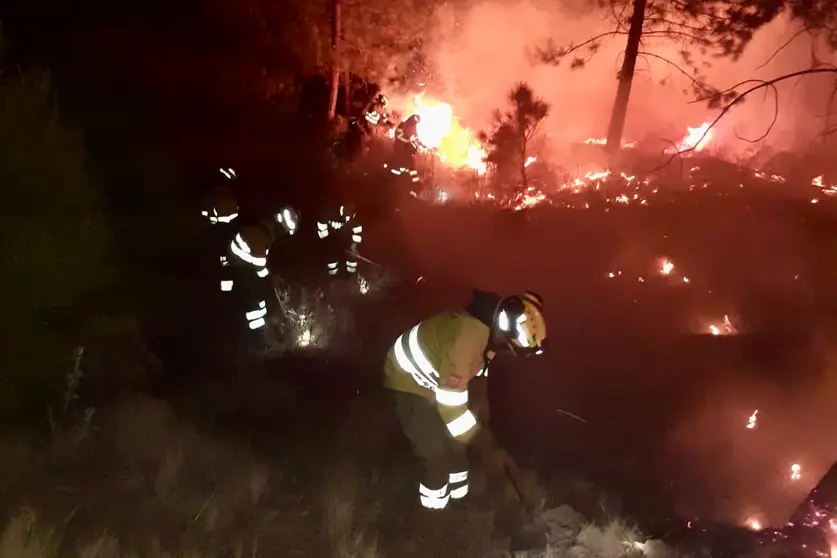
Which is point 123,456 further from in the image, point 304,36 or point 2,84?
point 304,36

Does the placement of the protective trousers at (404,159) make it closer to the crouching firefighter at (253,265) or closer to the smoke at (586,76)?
the crouching firefighter at (253,265)

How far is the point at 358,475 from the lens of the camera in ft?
18.5

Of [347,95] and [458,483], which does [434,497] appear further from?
[347,95]

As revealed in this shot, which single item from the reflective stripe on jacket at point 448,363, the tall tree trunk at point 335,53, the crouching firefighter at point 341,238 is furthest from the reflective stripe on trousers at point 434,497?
the tall tree trunk at point 335,53

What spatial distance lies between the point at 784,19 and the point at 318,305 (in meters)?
18.1

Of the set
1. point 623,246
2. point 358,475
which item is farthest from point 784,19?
point 358,475

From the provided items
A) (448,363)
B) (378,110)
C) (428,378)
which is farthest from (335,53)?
(448,363)

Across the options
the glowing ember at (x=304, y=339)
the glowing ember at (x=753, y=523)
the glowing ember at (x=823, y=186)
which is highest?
the glowing ember at (x=823, y=186)

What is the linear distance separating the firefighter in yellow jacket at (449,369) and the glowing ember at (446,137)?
1100 centimetres

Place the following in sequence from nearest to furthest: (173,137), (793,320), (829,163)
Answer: (793,320) < (173,137) < (829,163)

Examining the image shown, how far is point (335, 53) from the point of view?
16.6 m

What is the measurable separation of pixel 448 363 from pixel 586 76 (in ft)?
56.4

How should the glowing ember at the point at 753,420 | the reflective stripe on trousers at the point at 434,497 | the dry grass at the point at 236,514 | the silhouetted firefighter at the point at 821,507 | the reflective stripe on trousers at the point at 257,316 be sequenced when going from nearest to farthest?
the dry grass at the point at 236,514 → the reflective stripe on trousers at the point at 434,497 → the silhouetted firefighter at the point at 821,507 → the glowing ember at the point at 753,420 → the reflective stripe on trousers at the point at 257,316

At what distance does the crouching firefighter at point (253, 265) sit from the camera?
7.80 m
